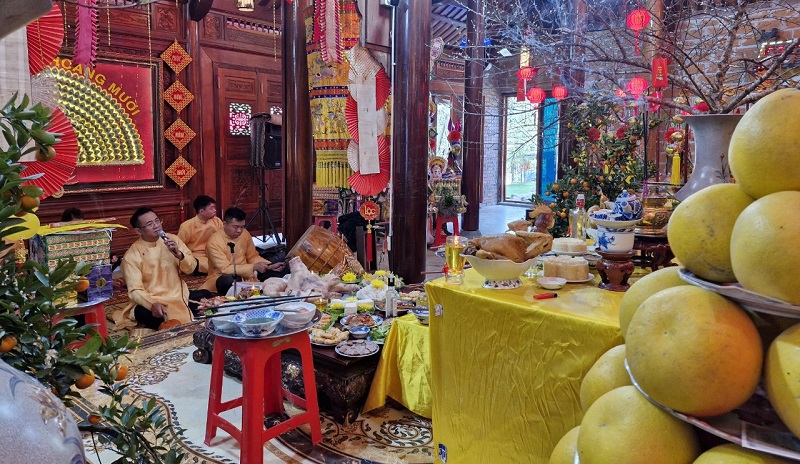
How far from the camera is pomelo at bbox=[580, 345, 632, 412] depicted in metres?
1.24

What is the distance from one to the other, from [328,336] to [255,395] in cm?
67

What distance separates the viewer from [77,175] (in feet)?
20.6

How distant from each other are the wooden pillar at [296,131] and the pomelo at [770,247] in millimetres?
4436

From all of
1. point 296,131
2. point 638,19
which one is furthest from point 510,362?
point 296,131

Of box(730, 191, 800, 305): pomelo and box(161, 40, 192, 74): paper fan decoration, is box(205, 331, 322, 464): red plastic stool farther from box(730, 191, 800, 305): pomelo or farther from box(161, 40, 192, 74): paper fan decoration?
box(161, 40, 192, 74): paper fan decoration

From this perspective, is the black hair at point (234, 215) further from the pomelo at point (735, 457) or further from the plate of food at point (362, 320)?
the pomelo at point (735, 457)

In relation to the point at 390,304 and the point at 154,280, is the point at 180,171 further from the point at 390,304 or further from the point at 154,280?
the point at 390,304

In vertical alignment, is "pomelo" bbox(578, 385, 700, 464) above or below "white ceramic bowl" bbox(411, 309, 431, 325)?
above

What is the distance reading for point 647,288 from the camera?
4.00 feet

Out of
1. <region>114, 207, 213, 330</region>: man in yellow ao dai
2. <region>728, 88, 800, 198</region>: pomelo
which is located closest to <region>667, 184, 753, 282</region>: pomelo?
<region>728, 88, 800, 198</region>: pomelo

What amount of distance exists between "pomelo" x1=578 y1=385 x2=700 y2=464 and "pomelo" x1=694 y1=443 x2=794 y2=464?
0.05m

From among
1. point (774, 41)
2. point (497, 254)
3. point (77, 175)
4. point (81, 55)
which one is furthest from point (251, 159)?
point (497, 254)

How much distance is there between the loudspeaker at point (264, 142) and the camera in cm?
751

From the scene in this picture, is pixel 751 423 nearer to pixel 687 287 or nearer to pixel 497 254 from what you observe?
pixel 687 287
